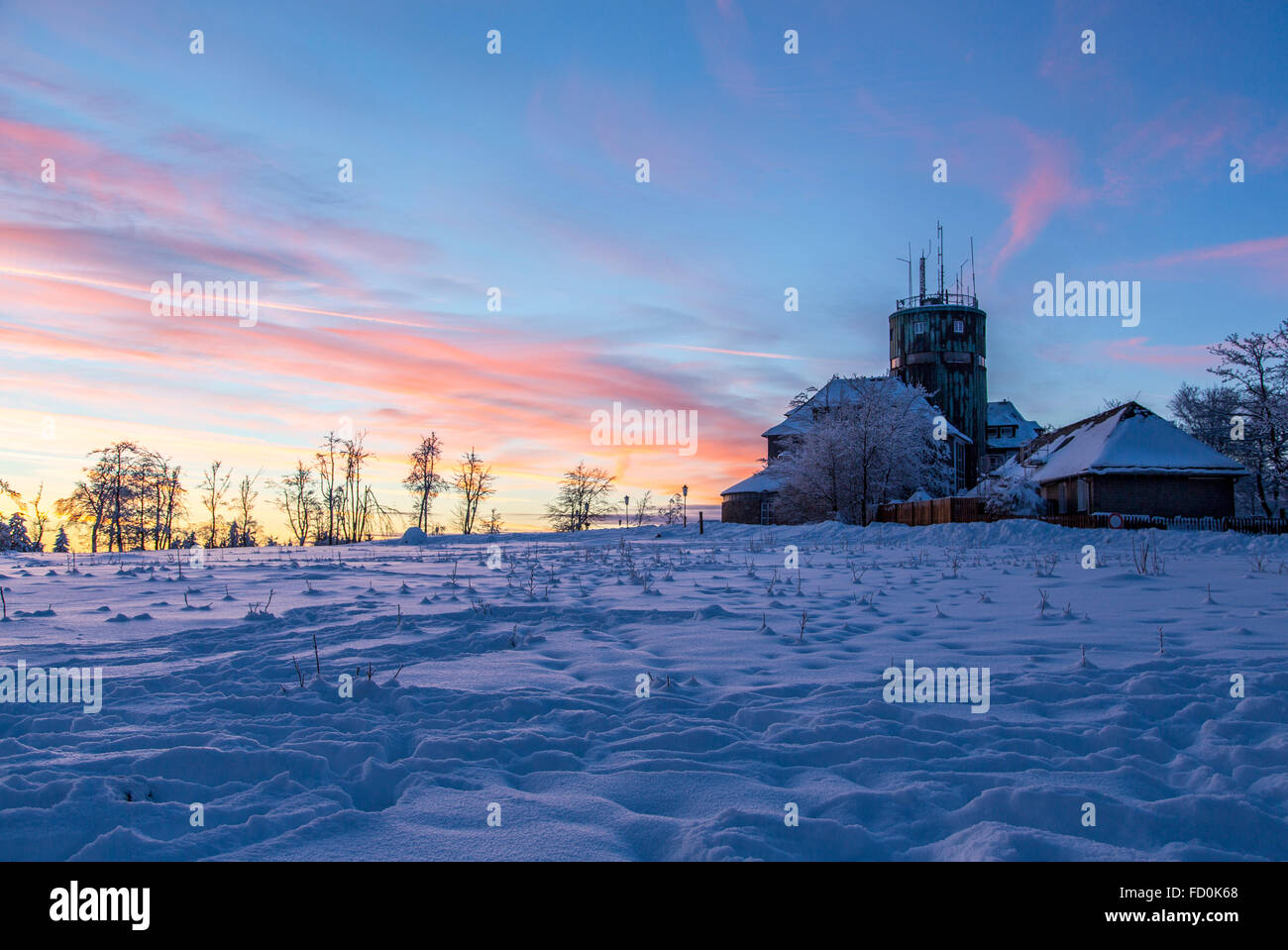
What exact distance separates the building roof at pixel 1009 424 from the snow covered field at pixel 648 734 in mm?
60196

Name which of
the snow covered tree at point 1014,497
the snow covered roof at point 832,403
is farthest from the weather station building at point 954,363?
the snow covered tree at point 1014,497

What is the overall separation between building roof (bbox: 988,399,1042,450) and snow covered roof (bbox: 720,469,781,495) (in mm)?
25381

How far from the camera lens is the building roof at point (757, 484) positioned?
156 feet

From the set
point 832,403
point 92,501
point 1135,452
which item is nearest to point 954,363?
point 832,403

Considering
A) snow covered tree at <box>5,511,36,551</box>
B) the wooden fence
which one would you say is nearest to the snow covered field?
the wooden fence

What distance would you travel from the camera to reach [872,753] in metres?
3.57

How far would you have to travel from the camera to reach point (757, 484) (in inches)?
1909

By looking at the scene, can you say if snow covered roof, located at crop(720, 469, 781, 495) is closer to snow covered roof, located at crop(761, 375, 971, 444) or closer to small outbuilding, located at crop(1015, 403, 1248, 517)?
snow covered roof, located at crop(761, 375, 971, 444)

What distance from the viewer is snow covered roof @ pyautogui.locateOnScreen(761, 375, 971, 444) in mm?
42531

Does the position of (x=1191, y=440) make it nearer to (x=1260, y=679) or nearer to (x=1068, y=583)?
(x=1068, y=583)

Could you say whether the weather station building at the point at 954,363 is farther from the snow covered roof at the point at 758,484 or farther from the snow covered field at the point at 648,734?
the snow covered field at the point at 648,734

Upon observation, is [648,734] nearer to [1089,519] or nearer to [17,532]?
[1089,519]

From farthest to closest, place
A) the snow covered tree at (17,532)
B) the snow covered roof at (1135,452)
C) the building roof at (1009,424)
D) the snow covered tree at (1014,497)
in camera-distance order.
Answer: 1. the building roof at (1009,424)
2. the snow covered tree at (17,532)
3. the snow covered roof at (1135,452)
4. the snow covered tree at (1014,497)

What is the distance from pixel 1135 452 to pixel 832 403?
1748cm
